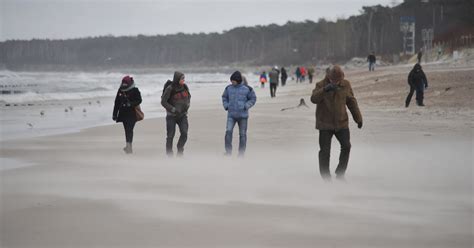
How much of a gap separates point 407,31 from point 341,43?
47.9 meters

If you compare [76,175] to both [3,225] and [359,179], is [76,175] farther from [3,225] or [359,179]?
[359,179]

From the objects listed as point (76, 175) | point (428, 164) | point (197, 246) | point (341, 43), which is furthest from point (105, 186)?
→ point (341, 43)

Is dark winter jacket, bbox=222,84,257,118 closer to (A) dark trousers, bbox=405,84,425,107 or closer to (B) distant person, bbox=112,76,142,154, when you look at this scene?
(B) distant person, bbox=112,76,142,154

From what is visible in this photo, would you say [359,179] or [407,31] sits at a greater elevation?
[407,31]

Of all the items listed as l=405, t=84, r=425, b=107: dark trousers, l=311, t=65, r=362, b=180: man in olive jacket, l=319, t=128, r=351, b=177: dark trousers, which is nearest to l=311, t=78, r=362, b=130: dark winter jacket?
l=311, t=65, r=362, b=180: man in olive jacket

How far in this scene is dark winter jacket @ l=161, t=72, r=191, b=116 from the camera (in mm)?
10891

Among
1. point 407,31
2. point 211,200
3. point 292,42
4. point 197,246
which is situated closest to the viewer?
point 197,246

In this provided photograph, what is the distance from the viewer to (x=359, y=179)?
8.67m

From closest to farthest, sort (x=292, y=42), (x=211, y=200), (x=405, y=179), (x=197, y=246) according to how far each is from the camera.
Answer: (x=197, y=246) → (x=211, y=200) → (x=405, y=179) → (x=292, y=42)

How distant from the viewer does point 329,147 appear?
27.7 feet

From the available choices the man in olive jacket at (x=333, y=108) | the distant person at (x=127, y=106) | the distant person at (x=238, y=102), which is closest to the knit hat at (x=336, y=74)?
the man in olive jacket at (x=333, y=108)

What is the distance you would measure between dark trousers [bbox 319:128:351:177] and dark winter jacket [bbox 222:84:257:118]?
2514mm

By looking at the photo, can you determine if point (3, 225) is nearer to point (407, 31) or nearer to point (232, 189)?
point (232, 189)

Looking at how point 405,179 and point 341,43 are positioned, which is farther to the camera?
point 341,43
